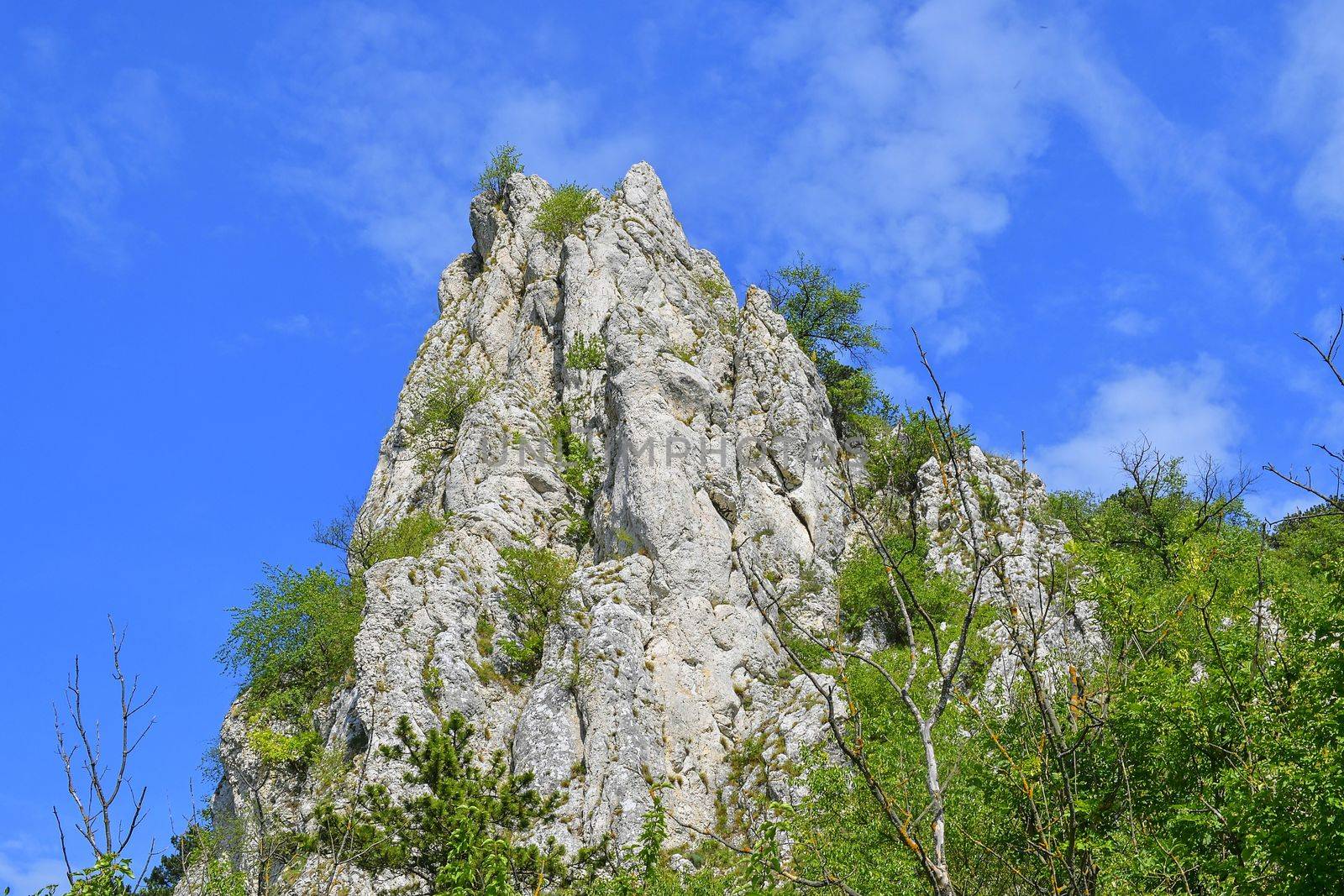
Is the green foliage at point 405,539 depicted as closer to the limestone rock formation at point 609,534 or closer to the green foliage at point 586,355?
the limestone rock formation at point 609,534

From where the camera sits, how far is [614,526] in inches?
1197

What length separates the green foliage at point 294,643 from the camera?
30.4 m

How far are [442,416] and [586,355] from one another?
7.63 m

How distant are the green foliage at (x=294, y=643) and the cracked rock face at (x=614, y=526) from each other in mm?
2047

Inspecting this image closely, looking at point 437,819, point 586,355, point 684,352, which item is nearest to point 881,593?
point 684,352

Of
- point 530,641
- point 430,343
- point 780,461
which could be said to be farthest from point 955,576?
point 430,343

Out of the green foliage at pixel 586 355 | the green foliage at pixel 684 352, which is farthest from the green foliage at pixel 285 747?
the green foliage at pixel 684 352

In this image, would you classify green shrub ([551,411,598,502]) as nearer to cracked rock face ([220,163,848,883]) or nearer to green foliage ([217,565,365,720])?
cracked rock face ([220,163,848,883])

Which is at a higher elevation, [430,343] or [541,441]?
[430,343]

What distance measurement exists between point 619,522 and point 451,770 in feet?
40.3

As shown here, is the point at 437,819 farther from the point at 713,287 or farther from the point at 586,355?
the point at 713,287

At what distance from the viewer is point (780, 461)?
33.4 m

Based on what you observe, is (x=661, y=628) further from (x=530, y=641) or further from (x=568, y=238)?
(x=568, y=238)

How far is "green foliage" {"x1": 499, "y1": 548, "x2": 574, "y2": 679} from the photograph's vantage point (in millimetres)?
28406
